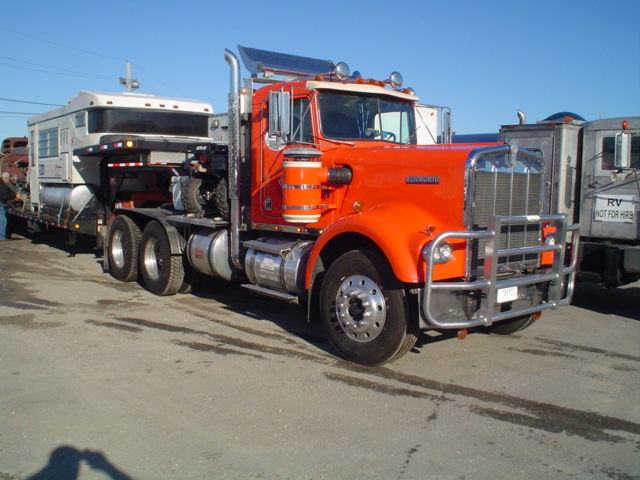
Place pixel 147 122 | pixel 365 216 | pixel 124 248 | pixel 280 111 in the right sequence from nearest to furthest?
pixel 365 216, pixel 280 111, pixel 124 248, pixel 147 122

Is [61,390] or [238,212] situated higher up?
[238,212]

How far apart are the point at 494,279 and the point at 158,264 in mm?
5925

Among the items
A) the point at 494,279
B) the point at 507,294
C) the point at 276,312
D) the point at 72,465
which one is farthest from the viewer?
the point at 276,312

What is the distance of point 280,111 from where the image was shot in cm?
612

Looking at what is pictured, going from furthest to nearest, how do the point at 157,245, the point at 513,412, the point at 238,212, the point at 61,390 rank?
the point at 157,245
the point at 238,212
the point at 61,390
the point at 513,412

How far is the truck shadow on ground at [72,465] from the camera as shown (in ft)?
11.9

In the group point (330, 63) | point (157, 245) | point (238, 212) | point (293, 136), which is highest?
point (330, 63)

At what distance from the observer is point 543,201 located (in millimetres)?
6348

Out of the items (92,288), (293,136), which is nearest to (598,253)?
(293,136)

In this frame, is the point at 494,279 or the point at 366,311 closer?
the point at 494,279

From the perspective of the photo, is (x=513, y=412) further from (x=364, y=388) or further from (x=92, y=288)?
(x=92, y=288)

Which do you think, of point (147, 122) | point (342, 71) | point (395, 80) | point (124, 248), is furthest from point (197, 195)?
point (147, 122)

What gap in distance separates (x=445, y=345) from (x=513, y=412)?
6.12ft

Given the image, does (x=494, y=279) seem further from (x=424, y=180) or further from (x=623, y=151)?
(x=623, y=151)
